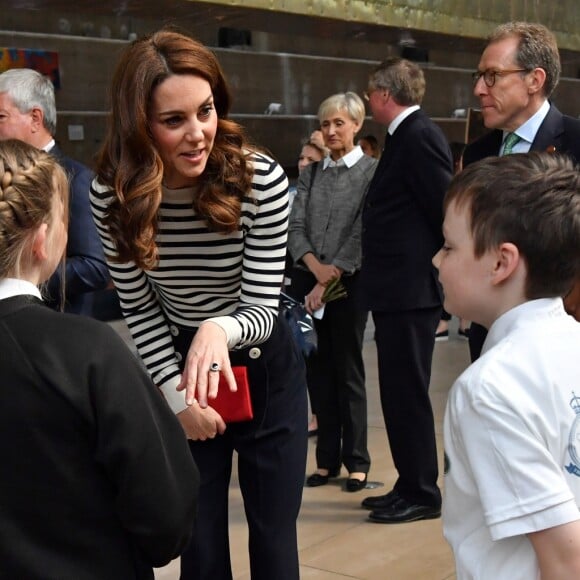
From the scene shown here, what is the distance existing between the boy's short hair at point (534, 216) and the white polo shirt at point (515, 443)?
65 millimetres

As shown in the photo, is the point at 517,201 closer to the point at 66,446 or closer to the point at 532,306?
the point at 532,306

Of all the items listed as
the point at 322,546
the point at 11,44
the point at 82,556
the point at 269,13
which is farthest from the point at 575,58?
the point at 82,556

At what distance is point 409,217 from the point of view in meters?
4.62

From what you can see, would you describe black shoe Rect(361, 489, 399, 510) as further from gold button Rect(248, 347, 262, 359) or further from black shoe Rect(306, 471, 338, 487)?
gold button Rect(248, 347, 262, 359)

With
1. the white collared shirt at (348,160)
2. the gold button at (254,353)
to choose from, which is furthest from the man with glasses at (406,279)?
the gold button at (254,353)

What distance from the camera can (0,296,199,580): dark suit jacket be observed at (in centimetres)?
168

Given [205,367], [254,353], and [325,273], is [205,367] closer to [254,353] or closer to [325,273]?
[254,353]

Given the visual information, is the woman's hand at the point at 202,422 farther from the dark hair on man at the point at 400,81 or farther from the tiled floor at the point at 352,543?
the dark hair on man at the point at 400,81

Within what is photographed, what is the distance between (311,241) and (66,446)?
12.5 feet

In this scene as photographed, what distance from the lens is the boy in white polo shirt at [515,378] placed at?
1.55 metres

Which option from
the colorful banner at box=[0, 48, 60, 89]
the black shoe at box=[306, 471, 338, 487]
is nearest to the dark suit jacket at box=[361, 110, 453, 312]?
the black shoe at box=[306, 471, 338, 487]

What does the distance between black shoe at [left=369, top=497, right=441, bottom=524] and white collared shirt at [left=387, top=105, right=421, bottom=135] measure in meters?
1.68

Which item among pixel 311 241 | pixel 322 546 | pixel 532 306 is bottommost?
pixel 322 546

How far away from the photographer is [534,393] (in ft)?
5.18
